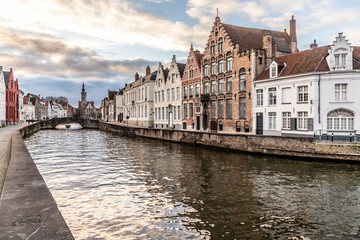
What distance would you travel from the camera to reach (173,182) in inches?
479

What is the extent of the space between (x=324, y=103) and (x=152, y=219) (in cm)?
1806

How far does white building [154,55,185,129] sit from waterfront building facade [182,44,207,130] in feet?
5.15

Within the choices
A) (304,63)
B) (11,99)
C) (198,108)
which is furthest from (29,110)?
(304,63)

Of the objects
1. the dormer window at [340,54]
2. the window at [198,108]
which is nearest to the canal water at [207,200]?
the dormer window at [340,54]

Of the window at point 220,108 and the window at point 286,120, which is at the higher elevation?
the window at point 220,108

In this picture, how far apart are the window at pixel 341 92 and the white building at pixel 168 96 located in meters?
22.4

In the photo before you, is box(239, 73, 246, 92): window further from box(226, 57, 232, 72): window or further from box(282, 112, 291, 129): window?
box(282, 112, 291, 129): window

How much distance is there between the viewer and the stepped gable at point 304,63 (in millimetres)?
21344

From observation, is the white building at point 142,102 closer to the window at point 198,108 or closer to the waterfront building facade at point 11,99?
the window at point 198,108

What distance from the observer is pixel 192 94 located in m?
37.0

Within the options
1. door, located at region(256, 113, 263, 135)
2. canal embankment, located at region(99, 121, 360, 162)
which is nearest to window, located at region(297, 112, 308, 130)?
canal embankment, located at region(99, 121, 360, 162)

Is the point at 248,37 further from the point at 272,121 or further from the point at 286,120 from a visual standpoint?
the point at 286,120

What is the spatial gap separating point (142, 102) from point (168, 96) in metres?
11.1

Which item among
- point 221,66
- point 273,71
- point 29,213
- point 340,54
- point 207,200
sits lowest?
point 207,200
